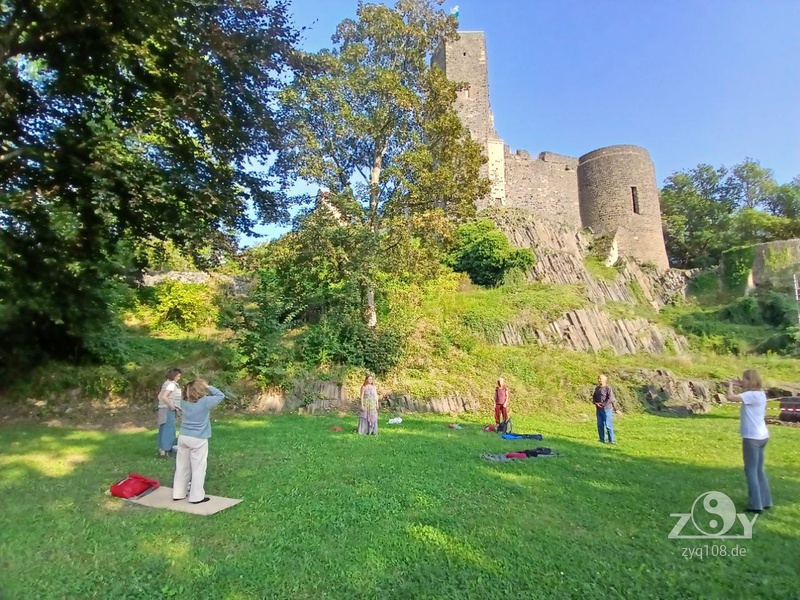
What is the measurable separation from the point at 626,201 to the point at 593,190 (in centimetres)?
259

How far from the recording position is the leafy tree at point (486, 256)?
936 inches

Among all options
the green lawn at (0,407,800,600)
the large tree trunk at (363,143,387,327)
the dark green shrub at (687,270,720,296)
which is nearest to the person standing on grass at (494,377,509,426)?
the green lawn at (0,407,800,600)

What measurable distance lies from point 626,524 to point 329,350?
12116 millimetres

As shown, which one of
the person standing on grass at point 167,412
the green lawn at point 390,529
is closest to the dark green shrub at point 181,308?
the green lawn at point 390,529

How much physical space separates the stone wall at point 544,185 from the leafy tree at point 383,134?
63.7 ft

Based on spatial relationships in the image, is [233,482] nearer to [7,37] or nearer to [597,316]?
[7,37]

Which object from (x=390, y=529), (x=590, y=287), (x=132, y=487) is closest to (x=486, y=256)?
(x=590, y=287)

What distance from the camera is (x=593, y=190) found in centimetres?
3750

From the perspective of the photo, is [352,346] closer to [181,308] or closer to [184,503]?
[181,308]

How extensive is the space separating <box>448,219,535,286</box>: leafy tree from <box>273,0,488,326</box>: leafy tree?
24.3 ft

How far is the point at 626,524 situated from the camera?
480cm

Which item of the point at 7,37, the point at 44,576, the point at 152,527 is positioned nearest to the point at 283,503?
the point at 152,527

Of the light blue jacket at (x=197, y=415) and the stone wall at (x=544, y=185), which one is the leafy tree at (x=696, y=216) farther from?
the light blue jacket at (x=197, y=415)

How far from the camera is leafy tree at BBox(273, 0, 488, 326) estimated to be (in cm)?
1552
